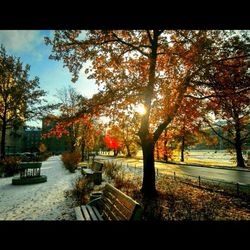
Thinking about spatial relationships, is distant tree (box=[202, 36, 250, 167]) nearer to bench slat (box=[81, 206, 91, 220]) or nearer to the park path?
bench slat (box=[81, 206, 91, 220])

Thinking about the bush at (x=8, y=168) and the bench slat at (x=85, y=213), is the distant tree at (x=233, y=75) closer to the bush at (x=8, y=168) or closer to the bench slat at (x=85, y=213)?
the bench slat at (x=85, y=213)

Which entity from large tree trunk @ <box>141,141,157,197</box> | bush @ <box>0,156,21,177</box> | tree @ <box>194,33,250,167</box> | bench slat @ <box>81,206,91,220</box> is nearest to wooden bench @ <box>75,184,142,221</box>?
bench slat @ <box>81,206,91,220</box>

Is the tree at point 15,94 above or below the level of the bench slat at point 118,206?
above

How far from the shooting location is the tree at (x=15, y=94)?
25161mm

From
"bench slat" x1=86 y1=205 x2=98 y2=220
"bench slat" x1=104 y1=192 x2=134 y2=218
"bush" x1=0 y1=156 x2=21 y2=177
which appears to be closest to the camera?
"bench slat" x1=104 y1=192 x2=134 y2=218

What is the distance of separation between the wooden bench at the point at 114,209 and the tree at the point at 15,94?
2106cm

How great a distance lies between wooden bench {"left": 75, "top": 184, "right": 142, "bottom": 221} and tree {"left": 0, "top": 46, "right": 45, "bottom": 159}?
69.1 feet

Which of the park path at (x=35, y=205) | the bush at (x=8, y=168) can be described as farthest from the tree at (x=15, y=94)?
the park path at (x=35, y=205)

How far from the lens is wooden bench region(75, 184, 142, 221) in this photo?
161 inches

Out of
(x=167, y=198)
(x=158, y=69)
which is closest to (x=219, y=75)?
(x=158, y=69)

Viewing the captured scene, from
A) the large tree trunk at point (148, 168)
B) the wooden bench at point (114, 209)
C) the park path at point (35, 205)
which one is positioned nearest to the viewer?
the wooden bench at point (114, 209)

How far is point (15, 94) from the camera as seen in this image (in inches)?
1009
